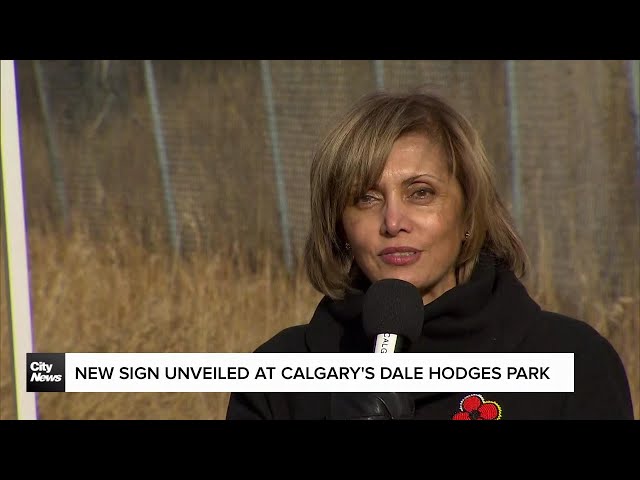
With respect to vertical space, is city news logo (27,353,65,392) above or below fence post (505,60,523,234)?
below

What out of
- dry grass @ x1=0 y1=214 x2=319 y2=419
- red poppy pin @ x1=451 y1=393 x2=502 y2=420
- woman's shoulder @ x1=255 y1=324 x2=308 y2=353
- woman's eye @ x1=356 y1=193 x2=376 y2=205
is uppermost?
dry grass @ x1=0 y1=214 x2=319 y2=419

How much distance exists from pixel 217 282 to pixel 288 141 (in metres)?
0.94

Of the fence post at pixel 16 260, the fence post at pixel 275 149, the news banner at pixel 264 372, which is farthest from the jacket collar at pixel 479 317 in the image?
the fence post at pixel 275 149

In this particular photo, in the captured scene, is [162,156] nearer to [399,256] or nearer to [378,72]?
[378,72]

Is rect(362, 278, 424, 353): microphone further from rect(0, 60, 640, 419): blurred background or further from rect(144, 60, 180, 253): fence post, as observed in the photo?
rect(144, 60, 180, 253): fence post

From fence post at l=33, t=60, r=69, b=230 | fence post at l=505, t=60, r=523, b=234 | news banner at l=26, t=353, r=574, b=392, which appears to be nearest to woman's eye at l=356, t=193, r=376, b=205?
news banner at l=26, t=353, r=574, b=392

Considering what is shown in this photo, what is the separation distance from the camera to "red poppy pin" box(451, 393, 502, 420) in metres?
2.56

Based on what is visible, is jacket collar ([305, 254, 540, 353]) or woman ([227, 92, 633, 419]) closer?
woman ([227, 92, 633, 419])

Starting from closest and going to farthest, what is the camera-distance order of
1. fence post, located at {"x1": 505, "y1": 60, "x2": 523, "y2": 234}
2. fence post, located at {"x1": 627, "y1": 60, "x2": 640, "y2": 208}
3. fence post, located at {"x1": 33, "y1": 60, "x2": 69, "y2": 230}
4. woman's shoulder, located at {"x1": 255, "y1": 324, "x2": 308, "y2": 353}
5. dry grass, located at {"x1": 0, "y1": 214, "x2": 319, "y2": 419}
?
woman's shoulder, located at {"x1": 255, "y1": 324, "x2": 308, "y2": 353}
fence post, located at {"x1": 627, "y1": 60, "x2": 640, "y2": 208}
fence post, located at {"x1": 505, "y1": 60, "x2": 523, "y2": 234}
dry grass, located at {"x1": 0, "y1": 214, "x2": 319, "y2": 419}
fence post, located at {"x1": 33, "y1": 60, "x2": 69, "y2": 230}

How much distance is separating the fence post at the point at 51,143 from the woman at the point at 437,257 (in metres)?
3.93

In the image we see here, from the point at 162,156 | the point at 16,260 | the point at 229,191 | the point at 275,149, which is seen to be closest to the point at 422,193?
the point at 16,260

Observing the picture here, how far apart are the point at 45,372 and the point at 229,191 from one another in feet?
12.2

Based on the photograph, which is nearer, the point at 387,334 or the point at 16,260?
the point at 387,334

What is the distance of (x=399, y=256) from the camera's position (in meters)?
2.68
